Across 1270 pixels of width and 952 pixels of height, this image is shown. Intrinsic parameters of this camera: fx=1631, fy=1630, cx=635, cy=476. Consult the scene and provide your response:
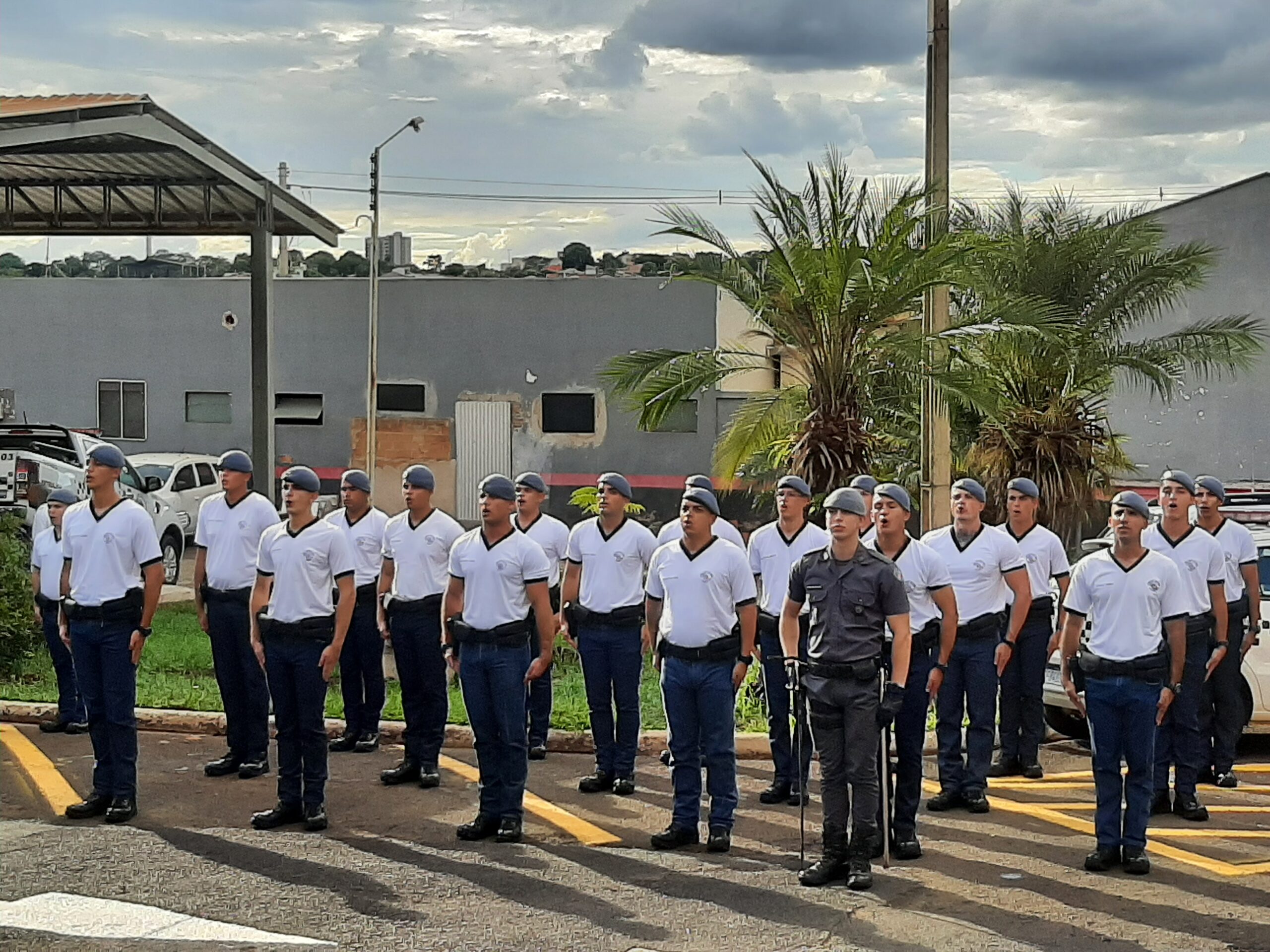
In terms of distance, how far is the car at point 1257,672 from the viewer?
1203 centimetres

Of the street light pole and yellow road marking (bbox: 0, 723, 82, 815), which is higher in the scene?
the street light pole

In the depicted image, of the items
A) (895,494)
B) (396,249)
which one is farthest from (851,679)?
(396,249)

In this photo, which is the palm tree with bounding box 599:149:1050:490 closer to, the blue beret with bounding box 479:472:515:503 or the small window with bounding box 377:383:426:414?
the blue beret with bounding box 479:472:515:503

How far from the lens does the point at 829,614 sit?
26.7 feet

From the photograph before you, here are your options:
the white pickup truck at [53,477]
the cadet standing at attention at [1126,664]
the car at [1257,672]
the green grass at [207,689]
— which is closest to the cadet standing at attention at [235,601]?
the green grass at [207,689]

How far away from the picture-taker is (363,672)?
11570 millimetres

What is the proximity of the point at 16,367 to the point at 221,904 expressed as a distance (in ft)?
105

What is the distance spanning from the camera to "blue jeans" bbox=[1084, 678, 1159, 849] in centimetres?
841

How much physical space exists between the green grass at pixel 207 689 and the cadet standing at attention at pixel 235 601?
5.16 feet

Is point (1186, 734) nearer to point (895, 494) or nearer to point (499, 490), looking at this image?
point (895, 494)

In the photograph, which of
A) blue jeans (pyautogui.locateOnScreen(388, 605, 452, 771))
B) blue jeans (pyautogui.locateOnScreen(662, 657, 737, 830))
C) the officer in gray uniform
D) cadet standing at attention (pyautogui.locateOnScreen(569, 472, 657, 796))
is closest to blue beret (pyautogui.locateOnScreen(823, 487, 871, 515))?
the officer in gray uniform

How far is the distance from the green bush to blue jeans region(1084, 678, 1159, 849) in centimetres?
1001

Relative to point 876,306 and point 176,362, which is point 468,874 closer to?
point 876,306

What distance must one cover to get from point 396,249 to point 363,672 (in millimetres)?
36736
